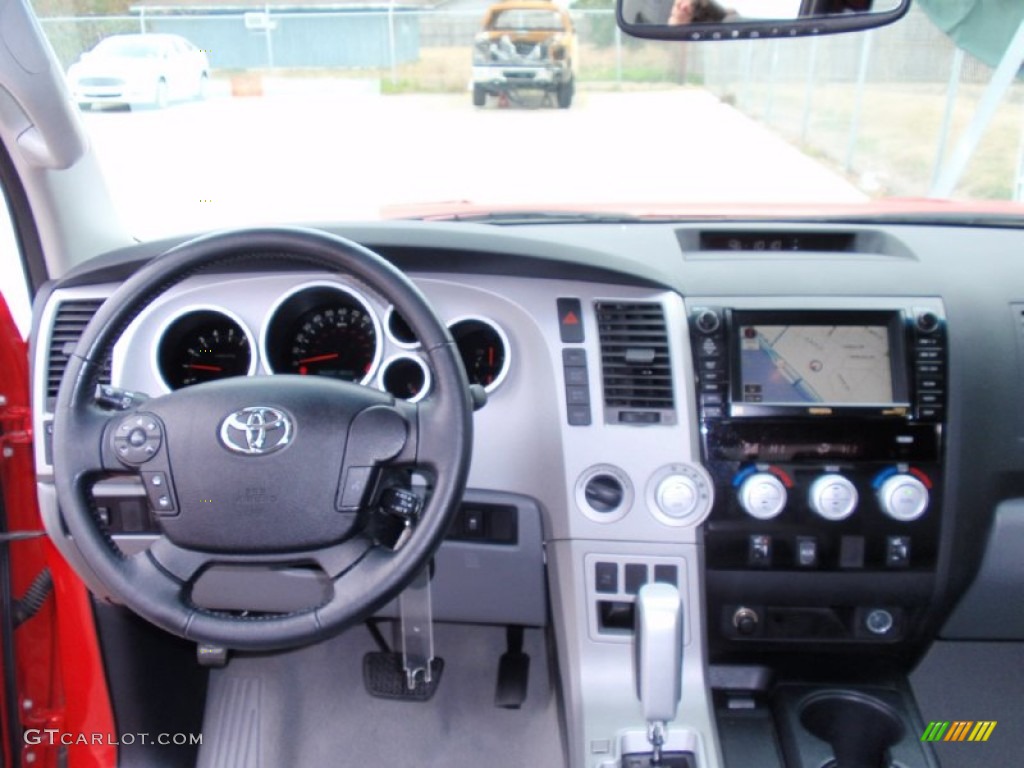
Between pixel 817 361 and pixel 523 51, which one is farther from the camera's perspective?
pixel 523 51

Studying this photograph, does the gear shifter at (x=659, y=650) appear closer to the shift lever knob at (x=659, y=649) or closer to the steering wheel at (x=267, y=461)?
the shift lever knob at (x=659, y=649)

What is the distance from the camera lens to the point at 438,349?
1472 mm

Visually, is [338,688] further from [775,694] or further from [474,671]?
[775,694]

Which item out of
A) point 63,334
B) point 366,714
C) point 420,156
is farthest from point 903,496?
point 420,156

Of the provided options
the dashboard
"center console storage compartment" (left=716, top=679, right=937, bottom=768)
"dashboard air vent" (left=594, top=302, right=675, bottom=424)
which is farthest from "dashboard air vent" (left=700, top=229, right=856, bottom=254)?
"center console storage compartment" (left=716, top=679, right=937, bottom=768)

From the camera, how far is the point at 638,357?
205 cm

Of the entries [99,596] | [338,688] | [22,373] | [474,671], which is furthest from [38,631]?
[474,671]

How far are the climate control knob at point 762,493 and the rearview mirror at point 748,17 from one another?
0.91 metres

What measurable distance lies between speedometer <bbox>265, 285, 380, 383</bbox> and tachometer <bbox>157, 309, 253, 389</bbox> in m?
0.08

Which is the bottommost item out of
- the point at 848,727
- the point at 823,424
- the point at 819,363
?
the point at 848,727

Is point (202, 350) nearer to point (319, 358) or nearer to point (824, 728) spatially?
point (319, 358)

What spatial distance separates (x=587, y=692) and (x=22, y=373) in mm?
1458

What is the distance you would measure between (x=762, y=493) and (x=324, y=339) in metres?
1.01

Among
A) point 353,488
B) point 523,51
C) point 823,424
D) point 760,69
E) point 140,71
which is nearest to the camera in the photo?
point 353,488
